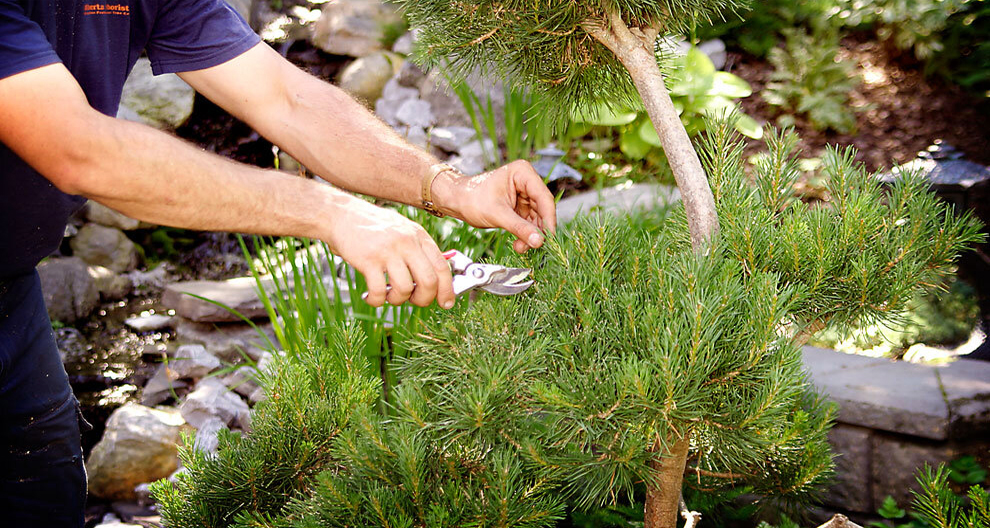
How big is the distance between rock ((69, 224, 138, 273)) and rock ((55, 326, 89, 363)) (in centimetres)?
85

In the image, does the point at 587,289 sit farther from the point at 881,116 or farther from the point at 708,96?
the point at 881,116

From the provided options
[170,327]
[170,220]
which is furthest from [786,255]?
[170,327]

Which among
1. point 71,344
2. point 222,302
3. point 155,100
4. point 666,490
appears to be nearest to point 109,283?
point 71,344

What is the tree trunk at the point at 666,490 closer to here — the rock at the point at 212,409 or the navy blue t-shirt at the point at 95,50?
the navy blue t-shirt at the point at 95,50

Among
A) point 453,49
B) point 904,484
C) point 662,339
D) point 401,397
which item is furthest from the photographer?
point 904,484

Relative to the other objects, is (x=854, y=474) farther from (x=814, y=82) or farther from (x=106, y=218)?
(x=106, y=218)

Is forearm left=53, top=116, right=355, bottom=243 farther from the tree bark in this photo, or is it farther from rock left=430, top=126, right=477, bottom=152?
rock left=430, top=126, right=477, bottom=152

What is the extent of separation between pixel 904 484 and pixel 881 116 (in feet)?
9.08

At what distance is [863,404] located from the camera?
2.11 metres

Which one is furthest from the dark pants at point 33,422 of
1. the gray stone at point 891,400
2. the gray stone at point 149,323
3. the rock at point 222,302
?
the gray stone at point 149,323

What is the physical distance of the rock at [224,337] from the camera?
12.4 feet

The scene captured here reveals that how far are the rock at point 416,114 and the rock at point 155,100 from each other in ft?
5.79

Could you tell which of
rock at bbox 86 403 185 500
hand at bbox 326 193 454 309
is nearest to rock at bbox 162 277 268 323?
rock at bbox 86 403 185 500

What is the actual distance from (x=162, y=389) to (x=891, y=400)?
3183 millimetres
